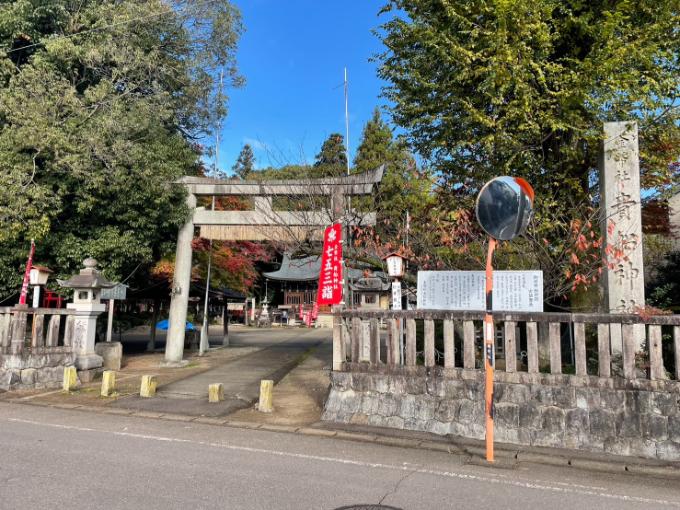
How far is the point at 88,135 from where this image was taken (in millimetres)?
11664

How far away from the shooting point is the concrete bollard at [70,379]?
403 inches

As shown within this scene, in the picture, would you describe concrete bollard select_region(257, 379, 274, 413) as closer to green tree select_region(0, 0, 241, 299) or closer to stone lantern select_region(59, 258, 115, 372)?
stone lantern select_region(59, 258, 115, 372)

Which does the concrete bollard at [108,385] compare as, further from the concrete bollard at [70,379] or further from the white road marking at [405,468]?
the white road marking at [405,468]

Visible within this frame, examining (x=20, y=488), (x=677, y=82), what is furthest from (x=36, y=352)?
(x=677, y=82)

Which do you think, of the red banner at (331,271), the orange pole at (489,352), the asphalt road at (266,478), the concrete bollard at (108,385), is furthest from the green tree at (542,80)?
the concrete bollard at (108,385)

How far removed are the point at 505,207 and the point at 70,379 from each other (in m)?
9.48

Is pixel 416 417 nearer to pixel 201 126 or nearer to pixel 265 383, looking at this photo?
pixel 265 383

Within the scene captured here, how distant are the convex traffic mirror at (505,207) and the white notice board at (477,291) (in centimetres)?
145

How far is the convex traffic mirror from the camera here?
5.69 meters

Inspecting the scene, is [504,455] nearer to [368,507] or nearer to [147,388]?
[368,507]

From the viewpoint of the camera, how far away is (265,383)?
28.1ft

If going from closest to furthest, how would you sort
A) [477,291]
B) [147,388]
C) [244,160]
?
[477,291] → [147,388] → [244,160]

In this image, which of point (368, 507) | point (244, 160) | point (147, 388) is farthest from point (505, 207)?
point (244, 160)

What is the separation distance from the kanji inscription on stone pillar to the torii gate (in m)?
5.24
